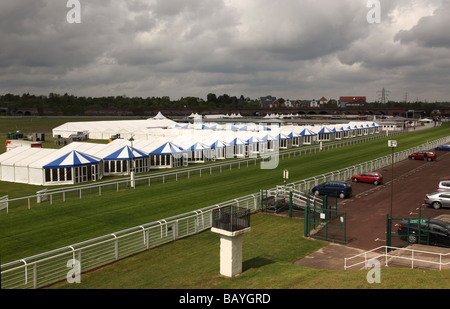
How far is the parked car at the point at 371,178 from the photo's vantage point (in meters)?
30.7

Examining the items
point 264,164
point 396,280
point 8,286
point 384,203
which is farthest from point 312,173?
point 8,286

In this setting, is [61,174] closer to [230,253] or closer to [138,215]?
[138,215]

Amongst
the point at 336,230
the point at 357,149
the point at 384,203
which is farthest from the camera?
the point at 357,149

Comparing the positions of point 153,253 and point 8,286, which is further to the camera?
point 153,253

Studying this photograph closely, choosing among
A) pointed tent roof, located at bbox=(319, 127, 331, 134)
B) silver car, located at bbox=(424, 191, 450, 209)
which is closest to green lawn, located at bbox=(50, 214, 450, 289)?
silver car, located at bbox=(424, 191, 450, 209)

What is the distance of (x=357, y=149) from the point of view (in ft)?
182

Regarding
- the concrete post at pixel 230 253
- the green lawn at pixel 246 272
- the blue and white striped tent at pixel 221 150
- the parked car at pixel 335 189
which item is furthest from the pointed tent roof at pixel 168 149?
the concrete post at pixel 230 253

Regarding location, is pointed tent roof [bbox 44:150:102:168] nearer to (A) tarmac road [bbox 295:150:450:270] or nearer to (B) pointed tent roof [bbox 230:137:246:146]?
(B) pointed tent roof [bbox 230:137:246:146]

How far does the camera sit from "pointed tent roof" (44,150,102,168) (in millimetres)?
31672

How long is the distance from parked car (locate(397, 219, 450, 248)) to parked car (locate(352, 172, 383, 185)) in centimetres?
1372

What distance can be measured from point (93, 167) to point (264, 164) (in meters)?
16.9
